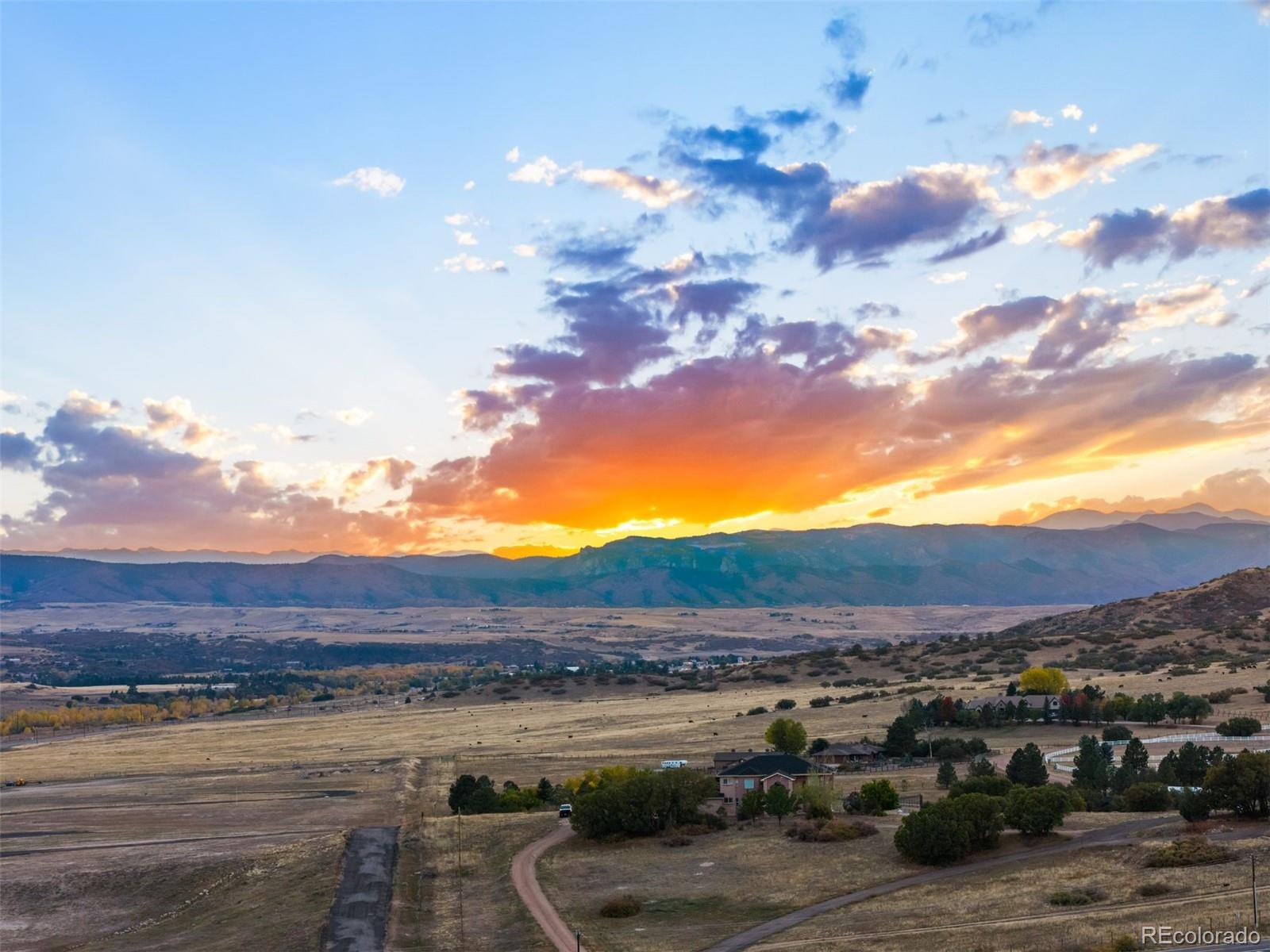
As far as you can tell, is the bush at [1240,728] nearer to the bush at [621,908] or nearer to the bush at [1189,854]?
the bush at [1189,854]

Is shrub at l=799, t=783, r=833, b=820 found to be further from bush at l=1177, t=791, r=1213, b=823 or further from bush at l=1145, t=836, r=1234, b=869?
bush at l=1145, t=836, r=1234, b=869

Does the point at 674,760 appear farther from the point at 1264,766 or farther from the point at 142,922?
the point at 1264,766

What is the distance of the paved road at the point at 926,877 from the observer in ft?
147

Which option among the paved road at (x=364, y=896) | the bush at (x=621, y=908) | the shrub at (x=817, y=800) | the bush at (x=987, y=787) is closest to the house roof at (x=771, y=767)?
the shrub at (x=817, y=800)

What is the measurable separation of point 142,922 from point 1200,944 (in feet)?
175

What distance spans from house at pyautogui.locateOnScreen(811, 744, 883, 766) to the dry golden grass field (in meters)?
8.15

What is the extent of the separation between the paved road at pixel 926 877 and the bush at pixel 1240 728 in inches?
1245

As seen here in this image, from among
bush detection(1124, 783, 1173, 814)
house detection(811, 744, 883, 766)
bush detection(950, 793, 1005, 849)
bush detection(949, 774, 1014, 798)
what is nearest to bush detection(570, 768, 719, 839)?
bush detection(949, 774, 1014, 798)

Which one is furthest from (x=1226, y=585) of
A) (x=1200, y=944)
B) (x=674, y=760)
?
(x=1200, y=944)

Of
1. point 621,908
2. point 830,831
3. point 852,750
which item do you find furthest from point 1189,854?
point 852,750

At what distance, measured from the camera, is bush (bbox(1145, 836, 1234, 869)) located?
148 feet

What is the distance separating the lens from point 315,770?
114 m

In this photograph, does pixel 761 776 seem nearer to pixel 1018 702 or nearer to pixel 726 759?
pixel 726 759

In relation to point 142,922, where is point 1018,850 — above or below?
above
